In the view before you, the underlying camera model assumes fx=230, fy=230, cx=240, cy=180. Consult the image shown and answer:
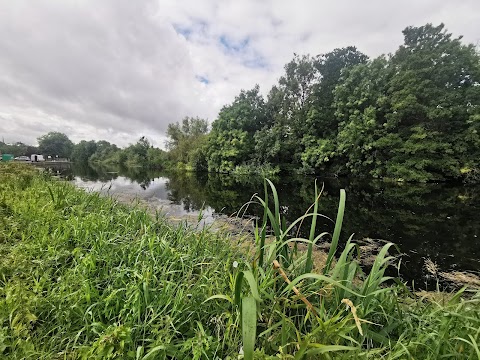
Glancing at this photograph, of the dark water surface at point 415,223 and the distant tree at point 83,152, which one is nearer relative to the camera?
the dark water surface at point 415,223

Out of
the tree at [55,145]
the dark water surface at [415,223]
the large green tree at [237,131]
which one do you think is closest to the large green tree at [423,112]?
the dark water surface at [415,223]

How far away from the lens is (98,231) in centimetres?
307

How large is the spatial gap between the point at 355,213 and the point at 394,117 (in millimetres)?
16431

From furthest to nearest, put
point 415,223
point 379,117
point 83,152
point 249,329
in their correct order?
1. point 83,152
2. point 379,117
3. point 415,223
4. point 249,329

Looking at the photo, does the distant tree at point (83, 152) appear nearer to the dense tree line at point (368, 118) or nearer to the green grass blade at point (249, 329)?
the dense tree line at point (368, 118)

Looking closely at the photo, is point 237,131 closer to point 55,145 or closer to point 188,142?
point 188,142

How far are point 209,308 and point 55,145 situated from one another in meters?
101

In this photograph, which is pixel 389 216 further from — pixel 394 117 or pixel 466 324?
pixel 394 117

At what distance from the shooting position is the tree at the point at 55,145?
75750 mm

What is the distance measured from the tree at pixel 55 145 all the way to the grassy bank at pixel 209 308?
305ft

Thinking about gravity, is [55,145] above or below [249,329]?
above

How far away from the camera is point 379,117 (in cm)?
2319

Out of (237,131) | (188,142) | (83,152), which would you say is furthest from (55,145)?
(237,131)

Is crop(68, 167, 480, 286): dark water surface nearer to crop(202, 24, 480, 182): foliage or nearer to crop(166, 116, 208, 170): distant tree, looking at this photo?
crop(202, 24, 480, 182): foliage
